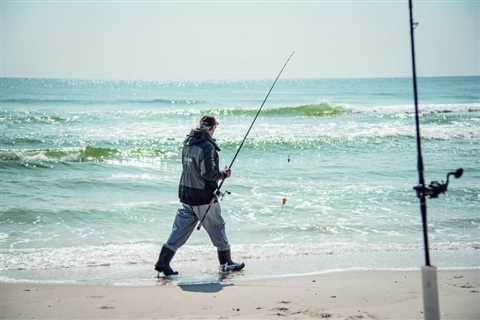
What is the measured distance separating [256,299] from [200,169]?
1.45 meters

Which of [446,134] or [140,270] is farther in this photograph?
[446,134]

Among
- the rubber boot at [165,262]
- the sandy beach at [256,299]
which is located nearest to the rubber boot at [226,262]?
the sandy beach at [256,299]

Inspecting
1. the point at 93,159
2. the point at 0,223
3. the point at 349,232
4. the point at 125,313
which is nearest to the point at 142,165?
the point at 93,159

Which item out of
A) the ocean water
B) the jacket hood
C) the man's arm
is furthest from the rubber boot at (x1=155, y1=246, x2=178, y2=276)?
the jacket hood

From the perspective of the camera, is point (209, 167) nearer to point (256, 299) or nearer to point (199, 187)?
point (199, 187)

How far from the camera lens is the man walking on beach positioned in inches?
227

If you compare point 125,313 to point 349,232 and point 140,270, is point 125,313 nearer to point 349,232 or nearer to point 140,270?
point 140,270

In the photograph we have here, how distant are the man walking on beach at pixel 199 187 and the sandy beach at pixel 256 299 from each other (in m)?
0.47

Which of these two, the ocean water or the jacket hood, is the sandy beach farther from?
the jacket hood

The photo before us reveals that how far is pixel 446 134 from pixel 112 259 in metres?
16.5

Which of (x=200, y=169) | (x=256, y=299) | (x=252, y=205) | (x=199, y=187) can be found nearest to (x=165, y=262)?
(x=199, y=187)

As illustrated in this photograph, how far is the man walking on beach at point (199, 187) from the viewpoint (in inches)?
227

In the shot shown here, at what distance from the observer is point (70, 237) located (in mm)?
7840

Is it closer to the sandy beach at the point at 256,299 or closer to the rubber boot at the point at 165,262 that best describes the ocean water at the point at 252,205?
the rubber boot at the point at 165,262
